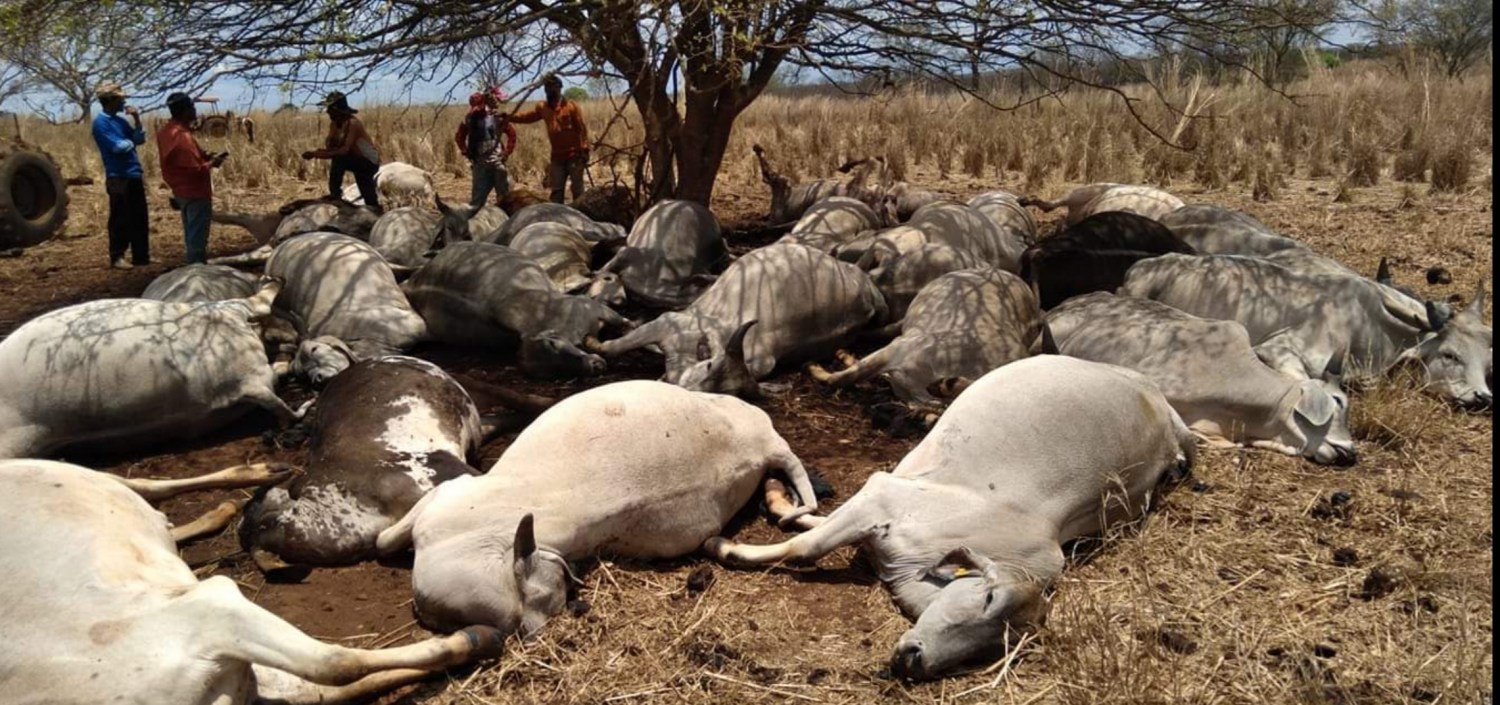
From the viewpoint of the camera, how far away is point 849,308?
21.6 feet

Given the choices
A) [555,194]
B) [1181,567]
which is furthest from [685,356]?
[555,194]

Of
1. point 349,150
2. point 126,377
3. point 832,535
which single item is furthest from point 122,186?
point 832,535

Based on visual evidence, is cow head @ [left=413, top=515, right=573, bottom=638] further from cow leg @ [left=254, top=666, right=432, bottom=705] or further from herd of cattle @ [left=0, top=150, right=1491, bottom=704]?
cow leg @ [left=254, top=666, right=432, bottom=705]

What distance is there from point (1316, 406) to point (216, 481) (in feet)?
16.0

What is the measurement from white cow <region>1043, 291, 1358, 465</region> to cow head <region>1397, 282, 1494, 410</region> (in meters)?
0.54

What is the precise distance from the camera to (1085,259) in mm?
7070

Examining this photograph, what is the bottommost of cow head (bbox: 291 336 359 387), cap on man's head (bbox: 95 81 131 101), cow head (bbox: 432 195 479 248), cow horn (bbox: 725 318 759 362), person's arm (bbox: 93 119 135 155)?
cow head (bbox: 291 336 359 387)

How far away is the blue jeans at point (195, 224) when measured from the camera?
30.2 feet

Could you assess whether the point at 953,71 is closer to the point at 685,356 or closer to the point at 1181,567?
the point at 685,356

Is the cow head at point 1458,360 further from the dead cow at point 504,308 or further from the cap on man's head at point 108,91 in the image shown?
the cap on man's head at point 108,91


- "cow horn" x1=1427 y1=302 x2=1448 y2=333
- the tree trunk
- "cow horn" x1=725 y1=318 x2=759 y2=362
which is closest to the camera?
"cow horn" x1=725 y1=318 x2=759 y2=362

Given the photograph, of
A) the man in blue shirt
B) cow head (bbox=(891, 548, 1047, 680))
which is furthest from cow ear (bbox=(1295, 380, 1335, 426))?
the man in blue shirt

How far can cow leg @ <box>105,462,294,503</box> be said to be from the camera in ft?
15.2

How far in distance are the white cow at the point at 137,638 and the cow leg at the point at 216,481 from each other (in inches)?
44.9
